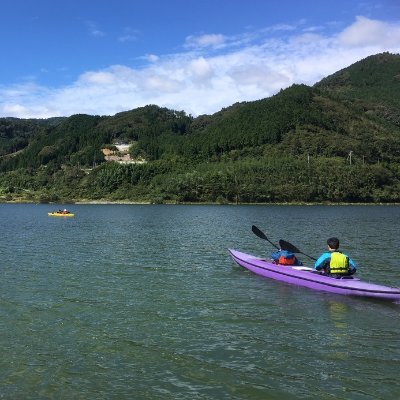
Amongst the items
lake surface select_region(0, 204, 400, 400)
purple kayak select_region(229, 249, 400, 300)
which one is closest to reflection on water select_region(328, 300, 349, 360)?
lake surface select_region(0, 204, 400, 400)

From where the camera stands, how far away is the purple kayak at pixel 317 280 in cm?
1612

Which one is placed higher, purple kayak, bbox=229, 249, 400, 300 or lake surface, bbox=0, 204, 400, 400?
purple kayak, bbox=229, 249, 400, 300

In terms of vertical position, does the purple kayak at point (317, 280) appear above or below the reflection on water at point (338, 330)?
→ above

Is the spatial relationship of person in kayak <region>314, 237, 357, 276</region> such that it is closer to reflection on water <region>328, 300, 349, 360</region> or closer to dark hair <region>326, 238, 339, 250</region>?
dark hair <region>326, 238, 339, 250</region>

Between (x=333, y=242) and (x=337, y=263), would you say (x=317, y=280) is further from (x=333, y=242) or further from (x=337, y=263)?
(x=333, y=242)

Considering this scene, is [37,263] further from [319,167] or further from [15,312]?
[319,167]

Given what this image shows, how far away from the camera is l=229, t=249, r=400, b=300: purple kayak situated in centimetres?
1612

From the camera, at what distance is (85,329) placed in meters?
13.3

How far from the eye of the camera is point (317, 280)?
1800 centimetres

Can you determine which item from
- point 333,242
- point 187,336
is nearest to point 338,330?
point 187,336

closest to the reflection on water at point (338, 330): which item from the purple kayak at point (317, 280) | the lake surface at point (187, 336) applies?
the lake surface at point (187, 336)

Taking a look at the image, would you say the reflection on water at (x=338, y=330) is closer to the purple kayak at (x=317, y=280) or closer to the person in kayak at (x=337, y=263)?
the purple kayak at (x=317, y=280)

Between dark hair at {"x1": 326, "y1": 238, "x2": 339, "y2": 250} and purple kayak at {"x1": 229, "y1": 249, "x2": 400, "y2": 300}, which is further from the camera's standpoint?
dark hair at {"x1": 326, "y1": 238, "x2": 339, "y2": 250}

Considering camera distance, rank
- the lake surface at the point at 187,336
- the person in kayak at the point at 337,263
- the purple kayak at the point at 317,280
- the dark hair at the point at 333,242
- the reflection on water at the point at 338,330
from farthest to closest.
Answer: the person in kayak at the point at 337,263 → the dark hair at the point at 333,242 → the purple kayak at the point at 317,280 → the reflection on water at the point at 338,330 → the lake surface at the point at 187,336
